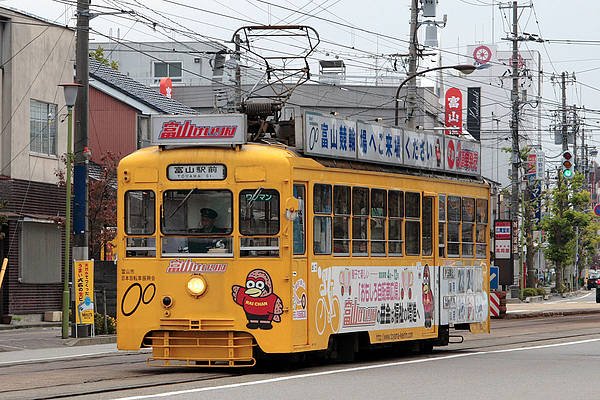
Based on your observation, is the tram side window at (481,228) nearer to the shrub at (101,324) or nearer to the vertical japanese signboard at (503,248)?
the shrub at (101,324)

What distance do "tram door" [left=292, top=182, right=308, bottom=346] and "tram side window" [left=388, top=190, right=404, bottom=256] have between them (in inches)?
91.3

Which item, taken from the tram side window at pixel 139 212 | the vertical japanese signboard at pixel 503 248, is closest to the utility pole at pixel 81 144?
the tram side window at pixel 139 212

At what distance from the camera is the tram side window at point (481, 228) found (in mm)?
20469

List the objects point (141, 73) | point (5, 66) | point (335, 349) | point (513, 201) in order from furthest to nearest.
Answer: point (141, 73)
point (513, 201)
point (5, 66)
point (335, 349)

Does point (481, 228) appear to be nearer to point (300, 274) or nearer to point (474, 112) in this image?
point (300, 274)

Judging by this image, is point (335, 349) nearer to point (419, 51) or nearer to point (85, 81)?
point (85, 81)

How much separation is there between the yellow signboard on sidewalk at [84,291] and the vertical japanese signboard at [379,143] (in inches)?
353

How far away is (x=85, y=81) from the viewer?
25.2 m

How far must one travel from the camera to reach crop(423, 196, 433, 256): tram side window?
18.4m

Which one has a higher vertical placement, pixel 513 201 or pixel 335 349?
pixel 513 201

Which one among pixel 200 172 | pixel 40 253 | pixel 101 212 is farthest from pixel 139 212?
pixel 40 253

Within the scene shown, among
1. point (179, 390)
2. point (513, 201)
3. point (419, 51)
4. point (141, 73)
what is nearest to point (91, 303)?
point (179, 390)

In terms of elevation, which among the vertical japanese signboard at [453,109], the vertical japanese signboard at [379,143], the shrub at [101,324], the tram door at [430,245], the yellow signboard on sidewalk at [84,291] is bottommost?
the shrub at [101,324]

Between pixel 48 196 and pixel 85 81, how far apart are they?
7.69 meters
